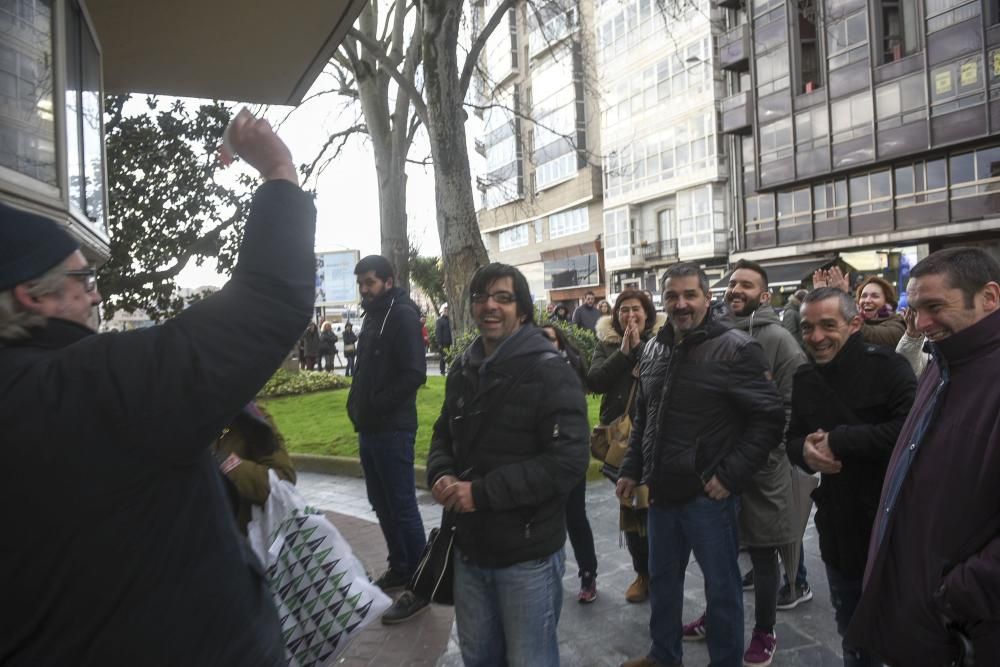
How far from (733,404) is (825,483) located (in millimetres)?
514

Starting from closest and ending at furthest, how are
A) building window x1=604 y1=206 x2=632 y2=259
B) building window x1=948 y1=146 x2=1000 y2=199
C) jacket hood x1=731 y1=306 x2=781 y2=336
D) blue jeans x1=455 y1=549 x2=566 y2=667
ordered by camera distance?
blue jeans x1=455 y1=549 x2=566 y2=667 < jacket hood x1=731 y1=306 x2=781 y2=336 < building window x1=948 y1=146 x2=1000 y2=199 < building window x1=604 y1=206 x2=632 y2=259

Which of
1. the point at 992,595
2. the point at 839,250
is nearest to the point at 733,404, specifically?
the point at 992,595

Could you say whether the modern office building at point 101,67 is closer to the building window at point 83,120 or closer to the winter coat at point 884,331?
the building window at point 83,120

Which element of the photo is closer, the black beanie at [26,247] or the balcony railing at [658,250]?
the black beanie at [26,247]

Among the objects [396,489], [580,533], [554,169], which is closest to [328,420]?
[396,489]

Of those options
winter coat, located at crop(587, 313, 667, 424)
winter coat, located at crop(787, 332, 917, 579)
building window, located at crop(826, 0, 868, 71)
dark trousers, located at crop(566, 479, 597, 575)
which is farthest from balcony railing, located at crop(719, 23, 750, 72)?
winter coat, located at crop(787, 332, 917, 579)

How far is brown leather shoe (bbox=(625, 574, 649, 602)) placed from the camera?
14.3ft

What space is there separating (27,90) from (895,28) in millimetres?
34239

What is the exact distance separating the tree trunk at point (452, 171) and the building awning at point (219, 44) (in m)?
5.93

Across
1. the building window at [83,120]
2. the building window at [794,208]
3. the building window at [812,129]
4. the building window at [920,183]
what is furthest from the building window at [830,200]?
the building window at [83,120]

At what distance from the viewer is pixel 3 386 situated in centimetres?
118

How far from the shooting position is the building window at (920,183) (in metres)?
27.3

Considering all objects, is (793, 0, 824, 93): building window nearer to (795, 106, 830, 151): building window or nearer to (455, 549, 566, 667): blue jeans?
(795, 106, 830, 151): building window

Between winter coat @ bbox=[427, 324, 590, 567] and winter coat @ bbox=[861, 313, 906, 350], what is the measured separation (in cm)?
336
